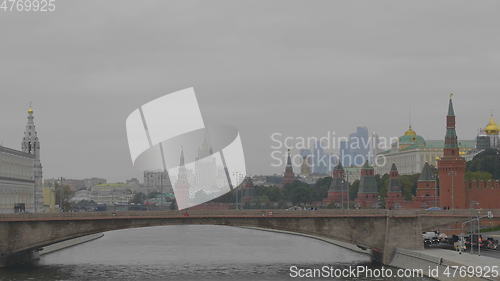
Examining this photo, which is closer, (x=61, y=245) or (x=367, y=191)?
(x=61, y=245)

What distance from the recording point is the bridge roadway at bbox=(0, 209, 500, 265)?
78.9m

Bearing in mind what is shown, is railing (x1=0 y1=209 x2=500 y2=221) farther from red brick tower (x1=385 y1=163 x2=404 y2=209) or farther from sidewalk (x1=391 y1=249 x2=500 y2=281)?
red brick tower (x1=385 y1=163 x2=404 y2=209)

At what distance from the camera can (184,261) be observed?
86.7 metres

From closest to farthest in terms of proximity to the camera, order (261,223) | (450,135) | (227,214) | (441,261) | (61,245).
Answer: (441,261)
(261,223)
(227,214)
(61,245)
(450,135)

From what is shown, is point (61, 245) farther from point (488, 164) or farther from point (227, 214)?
point (488, 164)

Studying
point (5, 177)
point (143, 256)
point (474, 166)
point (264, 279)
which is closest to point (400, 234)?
point (264, 279)

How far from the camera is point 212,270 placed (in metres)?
77.4

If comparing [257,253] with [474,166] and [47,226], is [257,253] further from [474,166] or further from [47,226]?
[474,166]

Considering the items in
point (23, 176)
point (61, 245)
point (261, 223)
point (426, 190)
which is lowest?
point (61, 245)

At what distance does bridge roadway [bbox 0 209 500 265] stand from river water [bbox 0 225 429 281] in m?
2.21

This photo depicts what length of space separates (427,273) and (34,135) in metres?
105

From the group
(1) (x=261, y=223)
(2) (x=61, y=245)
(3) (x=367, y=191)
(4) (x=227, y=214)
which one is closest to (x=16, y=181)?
(2) (x=61, y=245)

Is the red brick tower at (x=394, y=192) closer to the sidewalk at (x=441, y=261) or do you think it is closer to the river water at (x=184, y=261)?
the river water at (x=184, y=261)

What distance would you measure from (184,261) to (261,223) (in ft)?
28.9
